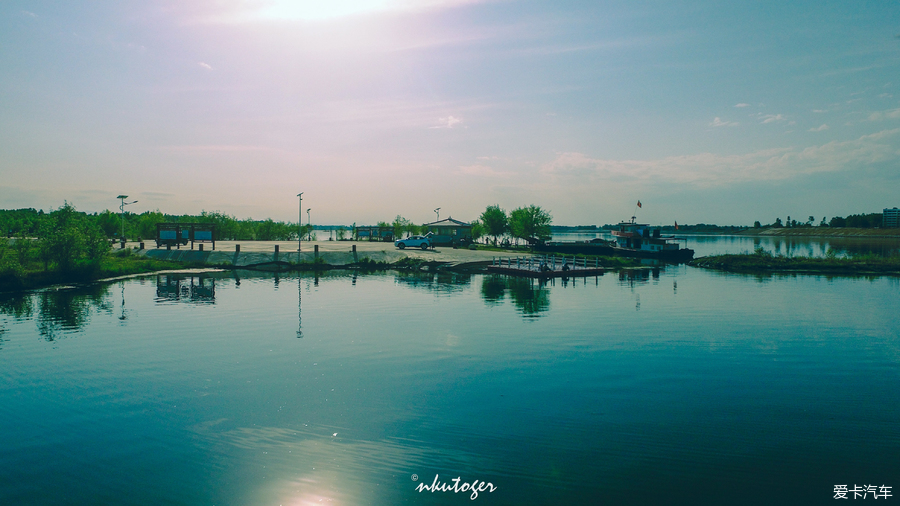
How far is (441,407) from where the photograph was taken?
1417 centimetres

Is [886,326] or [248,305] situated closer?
[886,326]

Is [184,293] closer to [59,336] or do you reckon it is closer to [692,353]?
[59,336]

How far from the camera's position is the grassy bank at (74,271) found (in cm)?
3781

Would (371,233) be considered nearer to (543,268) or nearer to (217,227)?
(217,227)

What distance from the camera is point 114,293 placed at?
123ft

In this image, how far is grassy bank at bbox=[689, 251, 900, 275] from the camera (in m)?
60.8

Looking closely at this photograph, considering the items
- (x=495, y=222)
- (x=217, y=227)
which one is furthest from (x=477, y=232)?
(x=217, y=227)

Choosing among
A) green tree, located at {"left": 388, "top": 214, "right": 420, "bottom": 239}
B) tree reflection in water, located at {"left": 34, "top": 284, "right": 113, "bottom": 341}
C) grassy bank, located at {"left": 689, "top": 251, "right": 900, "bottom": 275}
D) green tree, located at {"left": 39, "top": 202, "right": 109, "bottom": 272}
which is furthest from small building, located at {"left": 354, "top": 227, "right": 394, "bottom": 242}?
tree reflection in water, located at {"left": 34, "top": 284, "right": 113, "bottom": 341}

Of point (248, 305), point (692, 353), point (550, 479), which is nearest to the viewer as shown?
point (550, 479)

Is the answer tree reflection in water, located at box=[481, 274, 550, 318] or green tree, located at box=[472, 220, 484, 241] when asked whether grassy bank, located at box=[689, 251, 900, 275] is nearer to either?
tree reflection in water, located at box=[481, 274, 550, 318]

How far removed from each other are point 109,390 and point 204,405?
12.4 ft

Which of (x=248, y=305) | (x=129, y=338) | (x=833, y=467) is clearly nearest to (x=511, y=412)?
(x=833, y=467)

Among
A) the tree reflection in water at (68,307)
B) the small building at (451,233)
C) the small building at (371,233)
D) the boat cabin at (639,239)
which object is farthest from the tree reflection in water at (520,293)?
the small building at (371,233)

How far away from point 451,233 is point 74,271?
5856cm
